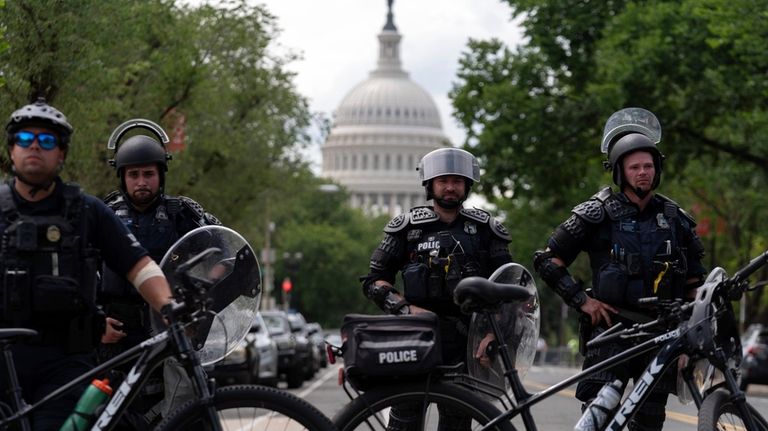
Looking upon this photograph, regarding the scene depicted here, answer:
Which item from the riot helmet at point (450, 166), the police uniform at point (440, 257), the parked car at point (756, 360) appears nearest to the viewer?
the police uniform at point (440, 257)

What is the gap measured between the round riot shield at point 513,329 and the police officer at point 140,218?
165 centimetres

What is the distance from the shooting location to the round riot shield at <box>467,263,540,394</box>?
7.85m

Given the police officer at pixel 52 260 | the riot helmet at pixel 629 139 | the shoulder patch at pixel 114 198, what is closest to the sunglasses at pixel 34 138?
the police officer at pixel 52 260

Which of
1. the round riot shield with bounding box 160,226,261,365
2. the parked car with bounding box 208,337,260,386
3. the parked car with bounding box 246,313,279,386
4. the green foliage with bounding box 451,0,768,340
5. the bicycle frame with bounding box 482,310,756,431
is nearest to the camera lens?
the bicycle frame with bounding box 482,310,756,431

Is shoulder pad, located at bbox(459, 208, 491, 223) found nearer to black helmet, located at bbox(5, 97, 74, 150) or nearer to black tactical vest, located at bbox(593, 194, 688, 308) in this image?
black tactical vest, located at bbox(593, 194, 688, 308)

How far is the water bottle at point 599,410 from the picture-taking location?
7.20 meters

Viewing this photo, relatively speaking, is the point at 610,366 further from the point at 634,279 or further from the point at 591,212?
the point at 591,212

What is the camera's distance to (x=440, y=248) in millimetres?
8820

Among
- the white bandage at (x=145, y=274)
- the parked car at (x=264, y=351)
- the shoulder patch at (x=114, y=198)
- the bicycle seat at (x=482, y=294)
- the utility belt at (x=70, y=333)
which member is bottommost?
the utility belt at (x=70, y=333)

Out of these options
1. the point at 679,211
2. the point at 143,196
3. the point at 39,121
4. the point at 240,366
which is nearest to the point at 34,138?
the point at 39,121

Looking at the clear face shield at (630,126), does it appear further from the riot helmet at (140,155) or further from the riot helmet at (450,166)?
the riot helmet at (140,155)

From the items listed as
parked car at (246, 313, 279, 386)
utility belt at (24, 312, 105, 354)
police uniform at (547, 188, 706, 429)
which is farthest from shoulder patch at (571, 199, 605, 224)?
parked car at (246, 313, 279, 386)

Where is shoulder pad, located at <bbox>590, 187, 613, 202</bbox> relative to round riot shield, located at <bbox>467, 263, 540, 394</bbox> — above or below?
above

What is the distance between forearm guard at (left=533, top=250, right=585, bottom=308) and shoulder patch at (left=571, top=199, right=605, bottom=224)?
0.85 feet
